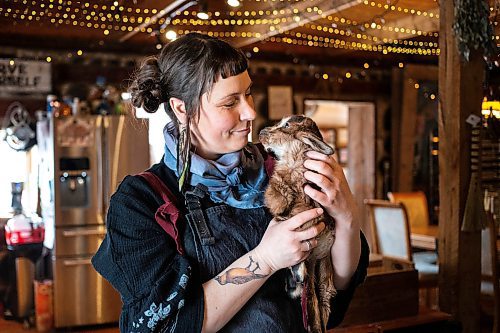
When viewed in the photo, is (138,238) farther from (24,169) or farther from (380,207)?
(24,169)

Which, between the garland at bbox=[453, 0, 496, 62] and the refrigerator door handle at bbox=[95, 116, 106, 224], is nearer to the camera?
the garland at bbox=[453, 0, 496, 62]

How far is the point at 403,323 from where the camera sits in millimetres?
2719

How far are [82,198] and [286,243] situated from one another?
4.07m

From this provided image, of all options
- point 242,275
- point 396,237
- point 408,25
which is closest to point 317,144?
point 242,275

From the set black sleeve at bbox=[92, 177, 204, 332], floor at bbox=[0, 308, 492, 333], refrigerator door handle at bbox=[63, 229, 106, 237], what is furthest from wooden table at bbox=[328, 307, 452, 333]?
refrigerator door handle at bbox=[63, 229, 106, 237]

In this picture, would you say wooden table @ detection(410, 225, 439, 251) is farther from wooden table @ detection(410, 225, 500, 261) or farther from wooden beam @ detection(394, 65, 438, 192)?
wooden beam @ detection(394, 65, 438, 192)

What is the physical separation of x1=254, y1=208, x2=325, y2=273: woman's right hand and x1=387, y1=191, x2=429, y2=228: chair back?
4.59 m

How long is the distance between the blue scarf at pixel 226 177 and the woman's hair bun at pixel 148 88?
7 cm

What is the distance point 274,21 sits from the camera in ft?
15.7

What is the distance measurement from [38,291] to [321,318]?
13.2ft

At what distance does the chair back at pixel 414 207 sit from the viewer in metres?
5.72

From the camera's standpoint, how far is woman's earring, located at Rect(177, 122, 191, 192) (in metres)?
1.32

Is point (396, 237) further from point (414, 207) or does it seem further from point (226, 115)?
point (226, 115)

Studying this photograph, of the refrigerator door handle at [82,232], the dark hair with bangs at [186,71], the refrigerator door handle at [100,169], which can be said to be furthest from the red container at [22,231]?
the dark hair with bangs at [186,71]
